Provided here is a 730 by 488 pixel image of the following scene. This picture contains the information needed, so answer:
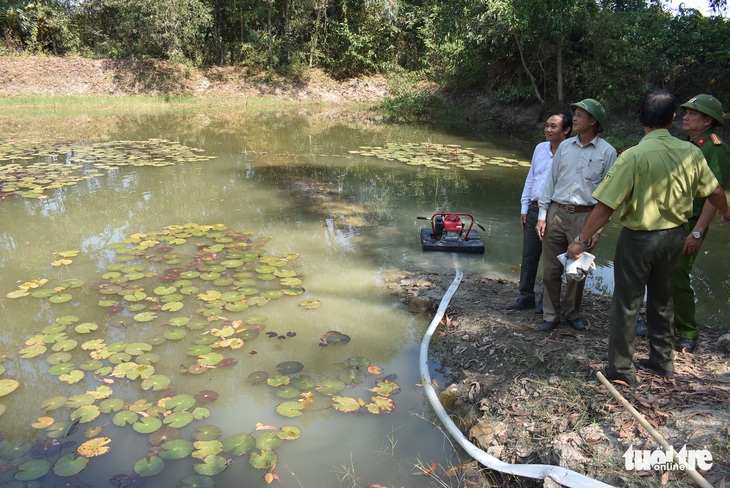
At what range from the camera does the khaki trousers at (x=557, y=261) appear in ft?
10.3

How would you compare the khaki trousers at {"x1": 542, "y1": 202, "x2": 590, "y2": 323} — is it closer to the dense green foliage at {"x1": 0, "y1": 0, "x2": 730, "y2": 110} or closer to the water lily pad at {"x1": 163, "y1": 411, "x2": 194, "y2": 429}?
the water lily pad at {"x1": 163, "y1": 411, "x2": 194, "y2": 429}

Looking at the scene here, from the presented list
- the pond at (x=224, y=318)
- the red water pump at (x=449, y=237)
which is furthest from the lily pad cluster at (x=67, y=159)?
the red water pump at (x=449, y=237)

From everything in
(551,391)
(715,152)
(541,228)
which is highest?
(715,152)

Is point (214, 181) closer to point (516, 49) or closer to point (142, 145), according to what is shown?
point (142, 145)

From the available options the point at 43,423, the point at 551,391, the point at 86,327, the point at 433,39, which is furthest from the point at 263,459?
the point at 433,39

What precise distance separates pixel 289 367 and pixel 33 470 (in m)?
1.40

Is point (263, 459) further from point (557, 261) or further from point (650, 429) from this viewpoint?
point (557, 261)

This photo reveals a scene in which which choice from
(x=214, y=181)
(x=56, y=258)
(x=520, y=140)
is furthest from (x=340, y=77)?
(x=56, y=258)

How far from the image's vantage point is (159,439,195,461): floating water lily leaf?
2.47 metres

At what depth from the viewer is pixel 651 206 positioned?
2338 mm

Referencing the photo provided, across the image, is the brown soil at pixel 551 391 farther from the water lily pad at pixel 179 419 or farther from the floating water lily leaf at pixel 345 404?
the water lily pad at pixel 179 419

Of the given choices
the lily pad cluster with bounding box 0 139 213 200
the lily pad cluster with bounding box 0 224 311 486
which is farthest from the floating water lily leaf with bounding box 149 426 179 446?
the lily pad cluster with bounding box 0 139 213 200

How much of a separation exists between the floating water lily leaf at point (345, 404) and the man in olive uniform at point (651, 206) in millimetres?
1411

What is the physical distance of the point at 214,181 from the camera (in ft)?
26.1
